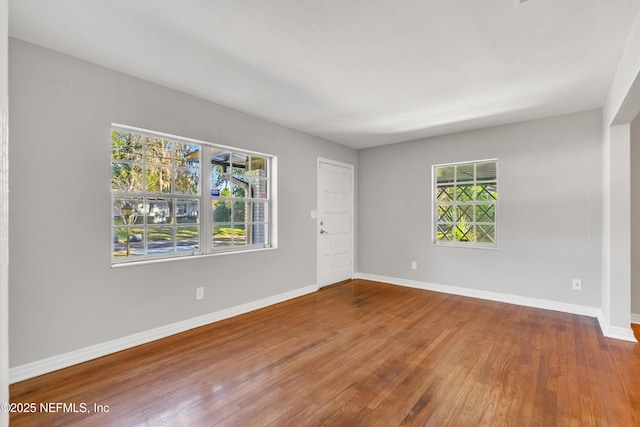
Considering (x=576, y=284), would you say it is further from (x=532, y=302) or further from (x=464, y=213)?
(x=464, y=213)

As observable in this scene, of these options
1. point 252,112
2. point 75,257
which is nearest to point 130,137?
point 75,257

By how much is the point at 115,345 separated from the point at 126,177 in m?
1.50

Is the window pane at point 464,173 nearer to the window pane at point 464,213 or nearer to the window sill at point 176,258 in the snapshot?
the window pane at point 464,213

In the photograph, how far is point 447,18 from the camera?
187 cm

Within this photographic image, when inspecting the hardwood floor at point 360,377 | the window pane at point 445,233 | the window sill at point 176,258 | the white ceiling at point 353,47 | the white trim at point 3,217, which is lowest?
the hardwood floor at point 360,377

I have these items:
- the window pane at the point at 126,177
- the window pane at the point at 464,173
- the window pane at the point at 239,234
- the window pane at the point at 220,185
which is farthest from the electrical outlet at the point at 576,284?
the window pane at the point at 126,177

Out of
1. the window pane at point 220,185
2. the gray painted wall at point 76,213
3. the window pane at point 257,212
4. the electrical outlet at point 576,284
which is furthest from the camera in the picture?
the window pane at point 257,212

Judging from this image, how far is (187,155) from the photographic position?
10.4 feet

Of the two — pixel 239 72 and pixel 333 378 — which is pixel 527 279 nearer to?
pixel 333 378

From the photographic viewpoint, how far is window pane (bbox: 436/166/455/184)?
4.55 metres

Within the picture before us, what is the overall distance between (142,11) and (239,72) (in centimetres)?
86

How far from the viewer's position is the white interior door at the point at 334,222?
4789 millimetres

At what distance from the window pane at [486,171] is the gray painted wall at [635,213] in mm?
1359

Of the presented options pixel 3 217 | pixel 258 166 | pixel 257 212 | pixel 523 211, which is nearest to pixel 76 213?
pixel 257 212
